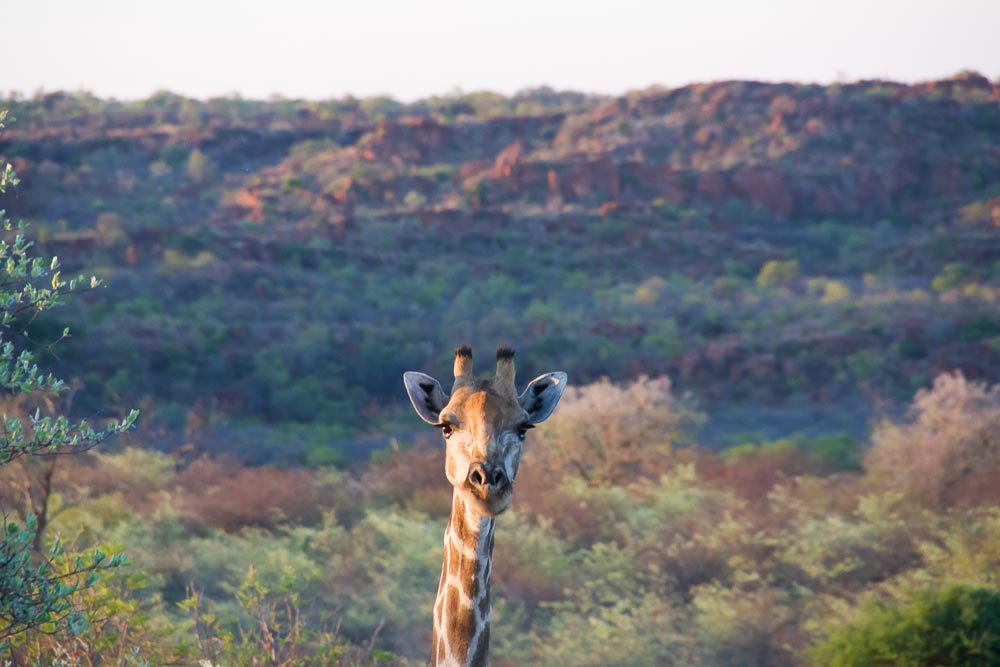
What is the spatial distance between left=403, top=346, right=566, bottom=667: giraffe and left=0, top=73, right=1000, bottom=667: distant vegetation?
90.1 inches

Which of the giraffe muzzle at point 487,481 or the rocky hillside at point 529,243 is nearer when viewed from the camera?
the giraffe muzzle at point 487,481

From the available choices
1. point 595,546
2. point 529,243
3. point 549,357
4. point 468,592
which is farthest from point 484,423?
point 529,243

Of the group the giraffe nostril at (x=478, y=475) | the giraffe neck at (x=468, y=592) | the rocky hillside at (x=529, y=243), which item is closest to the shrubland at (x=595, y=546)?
the giraffe neck at (x=468, y=592)

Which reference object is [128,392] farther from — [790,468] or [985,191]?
[985,191]

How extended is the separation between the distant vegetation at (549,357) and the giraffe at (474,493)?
2288 mm

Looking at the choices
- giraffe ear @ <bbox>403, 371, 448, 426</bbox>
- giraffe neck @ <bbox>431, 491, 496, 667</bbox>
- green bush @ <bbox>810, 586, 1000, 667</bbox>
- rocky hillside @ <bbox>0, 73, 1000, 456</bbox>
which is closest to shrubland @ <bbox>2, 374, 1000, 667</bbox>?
green bush @ <bbox>810, 586, 1000, 667</bbox>

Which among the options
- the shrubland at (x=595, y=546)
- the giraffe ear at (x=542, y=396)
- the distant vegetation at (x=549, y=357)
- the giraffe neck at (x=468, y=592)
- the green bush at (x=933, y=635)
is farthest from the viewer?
the distant vegetation at (x=549, y=357)

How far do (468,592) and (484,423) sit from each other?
0.69 metres

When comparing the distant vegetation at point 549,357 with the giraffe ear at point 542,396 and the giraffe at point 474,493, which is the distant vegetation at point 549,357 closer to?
the giraffe at point 474,493

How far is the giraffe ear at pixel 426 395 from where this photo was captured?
17.8 ft

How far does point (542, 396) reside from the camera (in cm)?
545

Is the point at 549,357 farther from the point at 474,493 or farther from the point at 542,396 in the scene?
the point at 474,493

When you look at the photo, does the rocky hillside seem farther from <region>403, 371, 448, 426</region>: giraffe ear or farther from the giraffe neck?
the giraffe neck

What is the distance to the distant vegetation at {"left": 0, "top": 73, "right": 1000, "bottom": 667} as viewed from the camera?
12.5 meters
